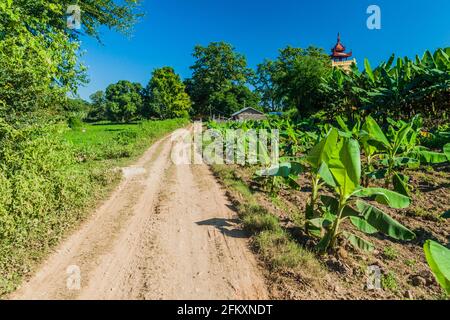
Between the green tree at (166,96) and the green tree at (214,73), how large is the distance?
11501 millimetres

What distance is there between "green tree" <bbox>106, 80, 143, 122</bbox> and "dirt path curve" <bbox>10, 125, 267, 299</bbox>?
51.0 m

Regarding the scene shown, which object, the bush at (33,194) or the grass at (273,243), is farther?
the bush at (33,194)

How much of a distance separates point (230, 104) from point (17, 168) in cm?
6448

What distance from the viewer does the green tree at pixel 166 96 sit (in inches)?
2146

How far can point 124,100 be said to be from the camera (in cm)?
5412

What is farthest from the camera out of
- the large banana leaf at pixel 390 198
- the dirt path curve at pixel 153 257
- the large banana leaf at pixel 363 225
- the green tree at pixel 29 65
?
the green tree at pixel 29 65

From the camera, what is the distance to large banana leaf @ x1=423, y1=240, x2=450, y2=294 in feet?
6.60

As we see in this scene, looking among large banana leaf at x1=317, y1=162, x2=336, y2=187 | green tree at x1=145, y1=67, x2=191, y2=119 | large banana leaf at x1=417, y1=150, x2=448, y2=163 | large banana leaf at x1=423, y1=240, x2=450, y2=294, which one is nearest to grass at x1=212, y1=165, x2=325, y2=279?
large banana leaf at x1=317, y1=162, x2=336, y2=187

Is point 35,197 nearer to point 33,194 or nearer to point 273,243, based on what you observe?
point 33,194

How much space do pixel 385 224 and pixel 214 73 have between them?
7518cm

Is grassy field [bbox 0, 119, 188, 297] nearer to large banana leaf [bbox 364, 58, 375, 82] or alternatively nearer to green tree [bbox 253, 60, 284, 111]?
large banana leaf [bbox 364, 58, 375, 82]

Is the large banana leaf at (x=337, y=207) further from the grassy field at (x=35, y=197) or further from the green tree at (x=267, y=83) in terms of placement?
the green tree at (x=267, y=83)

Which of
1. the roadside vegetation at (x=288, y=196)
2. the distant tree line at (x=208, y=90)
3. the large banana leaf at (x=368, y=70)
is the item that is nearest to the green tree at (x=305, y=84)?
the distant tree line at (x=208, y=90)

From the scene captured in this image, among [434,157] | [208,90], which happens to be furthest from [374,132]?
[208,90]
